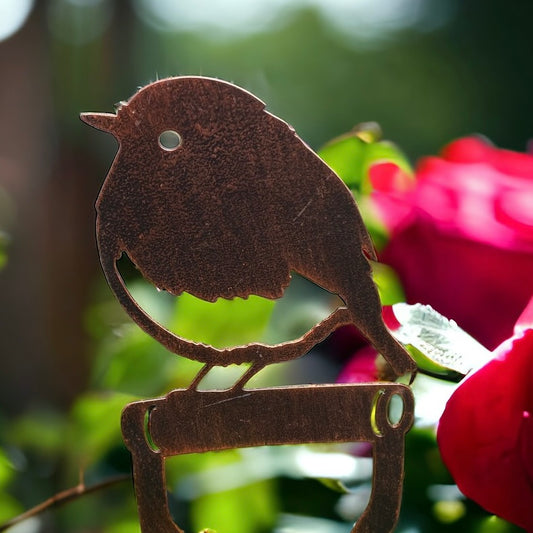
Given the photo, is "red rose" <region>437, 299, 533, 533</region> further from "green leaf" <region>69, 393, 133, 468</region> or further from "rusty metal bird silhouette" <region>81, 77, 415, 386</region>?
"green leaf" <region>69, 393, 133, 468</region>

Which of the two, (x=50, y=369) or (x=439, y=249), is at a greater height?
(x=439, y=249)

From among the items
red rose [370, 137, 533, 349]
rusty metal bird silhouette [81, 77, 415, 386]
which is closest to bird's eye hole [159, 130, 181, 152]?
rusty metal bird silhouette [81, 77, 415, 386]

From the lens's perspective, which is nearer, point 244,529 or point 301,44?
point 244,529

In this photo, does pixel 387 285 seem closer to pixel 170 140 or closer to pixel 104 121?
pixel 104 121

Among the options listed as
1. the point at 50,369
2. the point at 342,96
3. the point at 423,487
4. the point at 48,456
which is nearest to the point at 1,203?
the point at 48,456

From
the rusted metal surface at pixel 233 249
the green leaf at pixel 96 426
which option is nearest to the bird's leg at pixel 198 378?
the rusted metal surface at pixel 233 249

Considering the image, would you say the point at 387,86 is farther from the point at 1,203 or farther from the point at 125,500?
the point at 125,500

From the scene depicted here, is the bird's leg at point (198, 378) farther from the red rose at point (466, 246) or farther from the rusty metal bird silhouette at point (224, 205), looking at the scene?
the red rose at point (466, 246)
